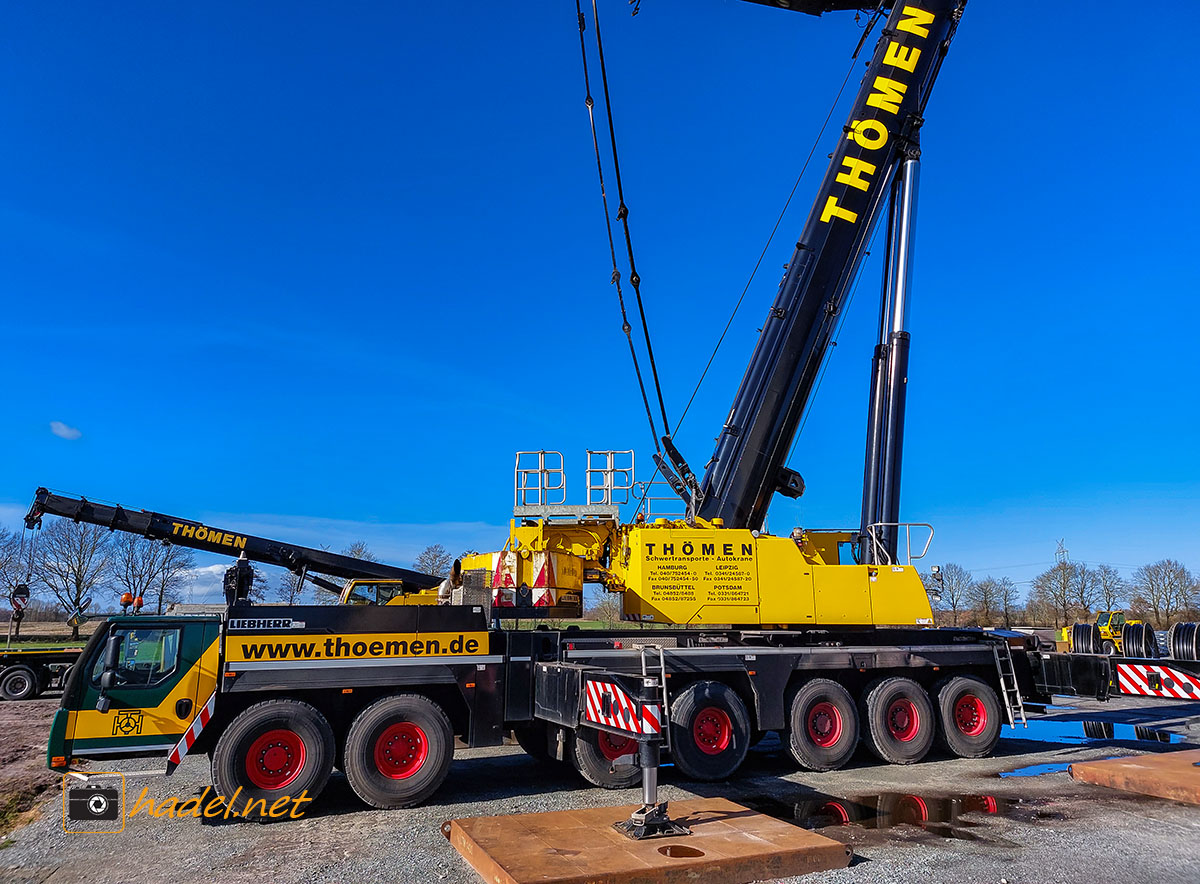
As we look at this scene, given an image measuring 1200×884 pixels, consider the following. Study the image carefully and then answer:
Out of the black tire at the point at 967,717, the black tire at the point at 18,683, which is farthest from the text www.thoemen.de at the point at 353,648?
the black tire at the point at 18,683

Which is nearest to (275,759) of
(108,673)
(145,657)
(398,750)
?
(398,750)

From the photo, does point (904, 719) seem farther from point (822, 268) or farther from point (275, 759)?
point (275, 759)

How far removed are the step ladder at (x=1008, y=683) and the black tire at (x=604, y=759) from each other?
233 inches

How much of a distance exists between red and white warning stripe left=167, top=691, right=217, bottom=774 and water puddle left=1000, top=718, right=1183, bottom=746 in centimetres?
1206

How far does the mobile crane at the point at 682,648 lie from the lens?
7895 mm

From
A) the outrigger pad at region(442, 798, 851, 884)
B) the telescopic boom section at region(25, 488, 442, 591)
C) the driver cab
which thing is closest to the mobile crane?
the outrigger pad at region(442, 798, 851, 884)

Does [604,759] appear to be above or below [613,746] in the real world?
below

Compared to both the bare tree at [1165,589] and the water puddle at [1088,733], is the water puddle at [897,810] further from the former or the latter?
the bare tree at [1165,589]

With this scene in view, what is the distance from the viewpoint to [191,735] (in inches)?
305

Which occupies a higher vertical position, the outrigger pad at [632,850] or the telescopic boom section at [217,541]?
the telescopic boom section at [217,541]

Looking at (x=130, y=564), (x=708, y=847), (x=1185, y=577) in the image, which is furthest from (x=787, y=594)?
(x=1185, y=577)

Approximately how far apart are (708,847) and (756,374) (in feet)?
24.6

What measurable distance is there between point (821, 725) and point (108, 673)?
826 cm

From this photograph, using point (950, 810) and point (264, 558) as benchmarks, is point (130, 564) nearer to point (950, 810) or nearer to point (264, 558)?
point (264, 558)
